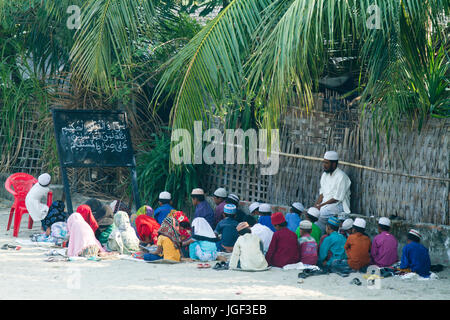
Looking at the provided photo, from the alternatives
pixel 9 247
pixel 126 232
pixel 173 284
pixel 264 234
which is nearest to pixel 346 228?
pixel 264 234

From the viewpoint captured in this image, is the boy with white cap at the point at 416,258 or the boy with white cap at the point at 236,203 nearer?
the boy with white cap at the point at 416,258

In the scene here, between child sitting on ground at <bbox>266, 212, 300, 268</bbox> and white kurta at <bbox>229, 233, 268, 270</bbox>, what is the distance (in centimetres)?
19

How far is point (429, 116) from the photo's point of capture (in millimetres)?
8648

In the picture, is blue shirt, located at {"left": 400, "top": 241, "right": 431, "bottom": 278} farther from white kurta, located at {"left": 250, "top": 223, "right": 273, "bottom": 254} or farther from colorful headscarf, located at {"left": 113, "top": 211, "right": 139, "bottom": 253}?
colorful headscarf, located at {"left": 113, "top": 211, "right": 139, "bottom": 253}

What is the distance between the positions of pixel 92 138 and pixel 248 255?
389 cm

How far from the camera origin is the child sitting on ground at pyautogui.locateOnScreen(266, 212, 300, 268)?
8.32 meters

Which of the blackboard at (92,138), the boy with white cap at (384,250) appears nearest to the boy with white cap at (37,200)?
the blackboard at (92,138)

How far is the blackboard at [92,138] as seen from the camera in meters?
10.7

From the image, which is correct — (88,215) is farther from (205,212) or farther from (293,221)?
(293,221)

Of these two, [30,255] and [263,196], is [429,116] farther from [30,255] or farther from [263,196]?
[30,255]

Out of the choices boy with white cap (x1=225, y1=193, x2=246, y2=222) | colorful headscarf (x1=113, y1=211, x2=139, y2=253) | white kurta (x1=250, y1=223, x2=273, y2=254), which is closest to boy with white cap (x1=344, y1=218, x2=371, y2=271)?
white kurta (x1=250, y1=223, x2=273, y2=254)

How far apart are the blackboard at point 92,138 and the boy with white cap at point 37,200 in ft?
1.36

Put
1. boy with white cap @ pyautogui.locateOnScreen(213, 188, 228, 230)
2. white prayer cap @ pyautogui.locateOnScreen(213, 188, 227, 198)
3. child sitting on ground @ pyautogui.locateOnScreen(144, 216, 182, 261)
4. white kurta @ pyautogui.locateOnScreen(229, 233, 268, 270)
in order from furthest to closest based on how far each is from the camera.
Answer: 1. white prayer cap @ pyautogui.locateOnScreen(213, 188, 227, 198)
2. boy with white cap @ pyautogui.locateOnScreen(213, 188, 228, 230)
3. child sitting on ground @ pyautogui.locateOnScreen(144, 216, 182, 261)
4. white kurta @ pyautogui.locateOnScreen(229, 233, 268, 270)

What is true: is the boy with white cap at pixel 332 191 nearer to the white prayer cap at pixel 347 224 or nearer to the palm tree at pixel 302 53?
the white prayer cap at pixel 347 224
